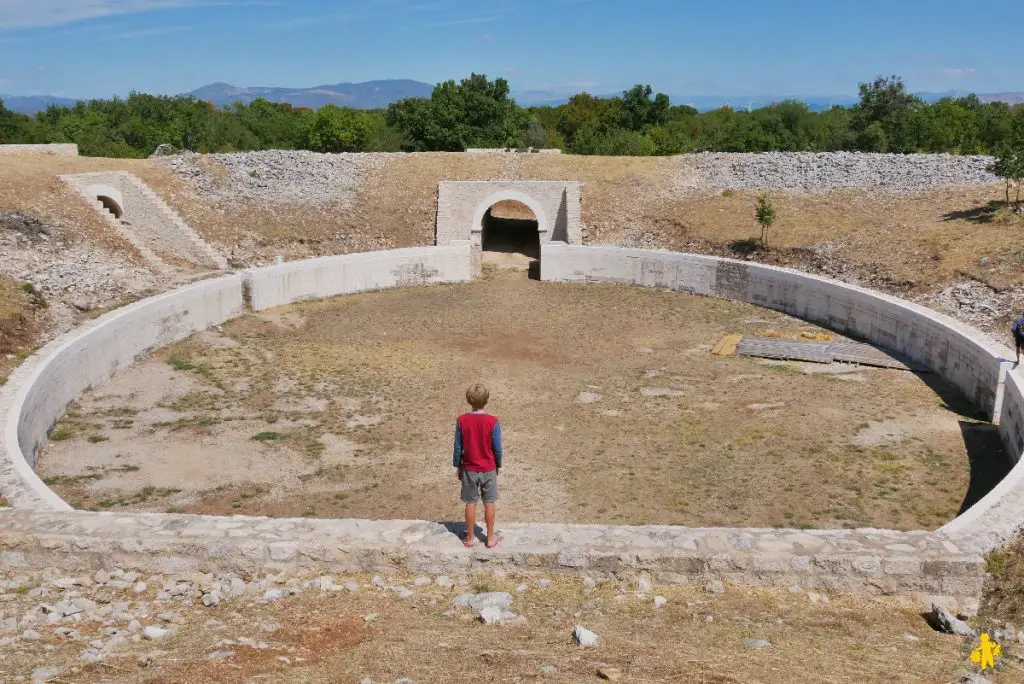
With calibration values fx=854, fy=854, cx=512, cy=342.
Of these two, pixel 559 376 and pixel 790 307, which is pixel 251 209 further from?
pixel 790 307

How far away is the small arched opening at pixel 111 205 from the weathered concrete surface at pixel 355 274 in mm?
6953

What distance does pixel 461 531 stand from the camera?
370 inches

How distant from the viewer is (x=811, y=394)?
668 inches

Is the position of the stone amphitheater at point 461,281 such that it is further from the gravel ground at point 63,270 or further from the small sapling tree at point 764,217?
the small sapling tree at point 764,217

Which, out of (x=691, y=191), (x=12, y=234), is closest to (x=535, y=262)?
(x=691, y=191)

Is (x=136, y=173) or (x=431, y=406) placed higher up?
(x=136, y=173)

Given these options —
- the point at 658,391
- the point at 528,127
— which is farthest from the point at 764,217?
the point at 528,127

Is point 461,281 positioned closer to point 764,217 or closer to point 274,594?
point 764,217

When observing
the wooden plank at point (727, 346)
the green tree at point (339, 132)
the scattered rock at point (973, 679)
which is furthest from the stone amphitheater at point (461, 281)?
the green tree at point (339, 132)

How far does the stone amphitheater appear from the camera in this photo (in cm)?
891

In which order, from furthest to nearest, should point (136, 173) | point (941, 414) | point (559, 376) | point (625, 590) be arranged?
1. point (136, 173)
2. point (559, 376)
3. point (941, 414)
4. point (625, 590)

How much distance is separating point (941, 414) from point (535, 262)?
16363 millimetres

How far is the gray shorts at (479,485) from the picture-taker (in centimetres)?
880

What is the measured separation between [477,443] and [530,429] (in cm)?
690
